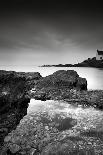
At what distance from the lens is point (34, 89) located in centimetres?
1656

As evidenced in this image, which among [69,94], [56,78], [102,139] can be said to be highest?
[56,78]

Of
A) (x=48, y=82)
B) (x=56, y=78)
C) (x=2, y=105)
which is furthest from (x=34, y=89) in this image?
(x=2, y=105)

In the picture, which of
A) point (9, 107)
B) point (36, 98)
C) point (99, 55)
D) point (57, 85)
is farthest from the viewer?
point (99, 55)

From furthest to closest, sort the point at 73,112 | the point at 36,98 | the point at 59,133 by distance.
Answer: the point at 36,98 → the point at 73,112 → the point at 59,133

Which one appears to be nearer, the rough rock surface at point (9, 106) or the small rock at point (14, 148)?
Answer: the small rock at point (14, 148)

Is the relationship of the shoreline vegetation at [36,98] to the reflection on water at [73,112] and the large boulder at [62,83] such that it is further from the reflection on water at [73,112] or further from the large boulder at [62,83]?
the reflection on water at [73,112]

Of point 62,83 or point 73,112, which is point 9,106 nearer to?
point 73,112

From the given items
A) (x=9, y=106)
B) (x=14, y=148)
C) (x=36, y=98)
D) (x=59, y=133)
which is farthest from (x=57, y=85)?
(x=14, y=148)

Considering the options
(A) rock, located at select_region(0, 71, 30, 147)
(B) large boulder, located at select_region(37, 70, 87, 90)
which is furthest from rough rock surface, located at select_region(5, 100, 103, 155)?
(B) large boulder, located at select_region(37, 70, 87, 90)

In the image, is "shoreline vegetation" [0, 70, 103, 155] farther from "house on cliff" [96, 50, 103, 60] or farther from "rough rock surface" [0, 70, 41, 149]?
"house on cliff" [96, 50, 103, 60]

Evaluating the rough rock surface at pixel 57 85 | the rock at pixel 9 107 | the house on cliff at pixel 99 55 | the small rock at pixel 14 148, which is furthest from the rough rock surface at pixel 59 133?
the house on cliff at pixel 99 55

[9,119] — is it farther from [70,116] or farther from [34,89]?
[34,89]

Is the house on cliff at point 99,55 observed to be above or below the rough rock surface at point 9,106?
above

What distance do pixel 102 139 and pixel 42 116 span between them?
4285 mm
